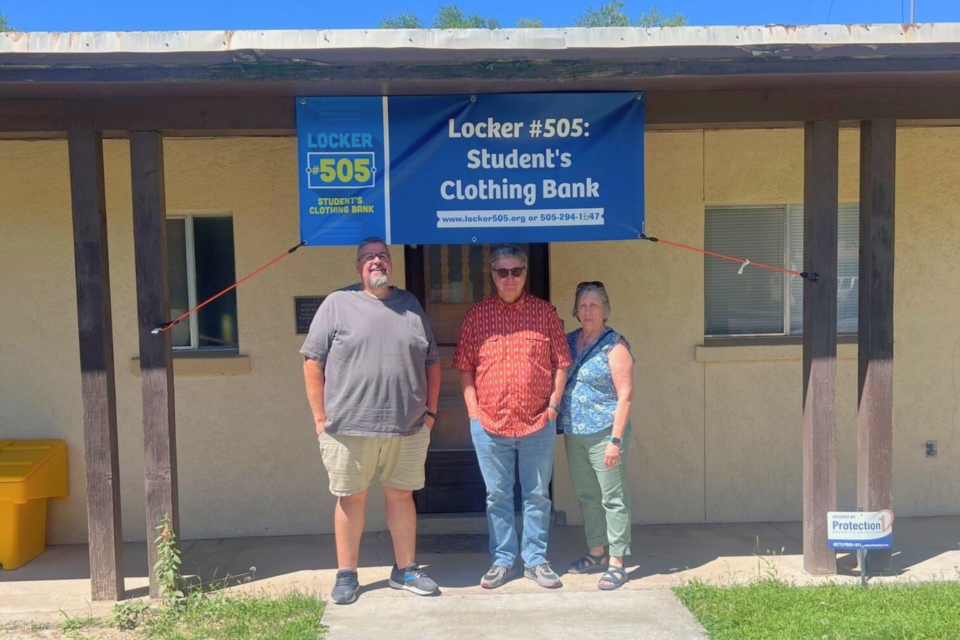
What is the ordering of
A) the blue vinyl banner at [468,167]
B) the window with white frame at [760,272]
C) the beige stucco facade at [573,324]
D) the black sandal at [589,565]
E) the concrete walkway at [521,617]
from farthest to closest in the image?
the window with white frame at [760,272] → the beige stucco facade at [573,324] → the black sandal at [589,565] → the blue vinyl banner at [468,167] → the concrete walkway at [521,617]

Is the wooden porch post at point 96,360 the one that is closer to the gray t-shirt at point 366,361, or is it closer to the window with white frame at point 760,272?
the gray t-shirt at point 366,361

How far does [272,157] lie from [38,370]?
6.73 ft

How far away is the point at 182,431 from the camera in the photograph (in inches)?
→ 223

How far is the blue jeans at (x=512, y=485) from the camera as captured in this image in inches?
177

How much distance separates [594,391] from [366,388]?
1182 millimetres

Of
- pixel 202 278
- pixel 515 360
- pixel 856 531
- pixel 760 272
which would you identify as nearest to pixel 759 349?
pixel 760 272

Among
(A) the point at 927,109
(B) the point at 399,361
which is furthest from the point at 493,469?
(A) the point at 927,109

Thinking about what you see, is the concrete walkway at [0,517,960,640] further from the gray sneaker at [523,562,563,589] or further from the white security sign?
the white security sign

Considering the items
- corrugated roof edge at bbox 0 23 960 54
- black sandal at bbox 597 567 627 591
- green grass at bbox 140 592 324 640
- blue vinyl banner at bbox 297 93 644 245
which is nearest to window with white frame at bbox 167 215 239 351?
blue vinyl banner at bbox 297 93 644 245

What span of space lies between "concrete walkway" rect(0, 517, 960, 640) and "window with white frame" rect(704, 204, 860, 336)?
137cm

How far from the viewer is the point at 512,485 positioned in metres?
4.55

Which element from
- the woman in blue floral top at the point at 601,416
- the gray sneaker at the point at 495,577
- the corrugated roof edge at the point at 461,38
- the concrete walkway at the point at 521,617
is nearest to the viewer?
the corrugated roof edge at the point at 461,38

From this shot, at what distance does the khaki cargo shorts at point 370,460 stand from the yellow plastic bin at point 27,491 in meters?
2.04

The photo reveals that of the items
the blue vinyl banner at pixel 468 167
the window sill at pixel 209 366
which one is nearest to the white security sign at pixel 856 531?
the blue vinyl banner at pixel 468 167
